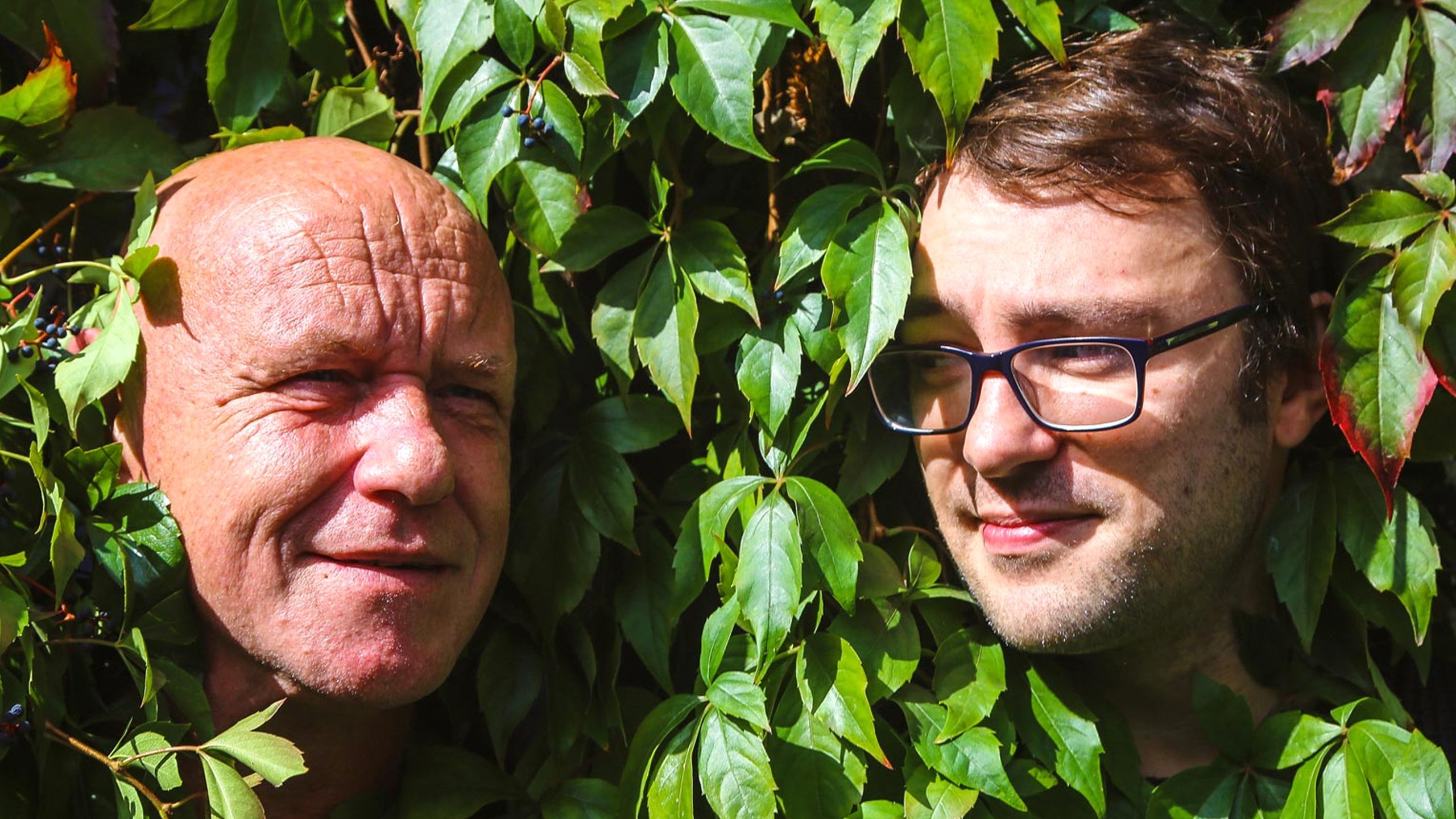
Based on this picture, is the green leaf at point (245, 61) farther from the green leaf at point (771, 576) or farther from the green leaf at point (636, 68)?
the green leaf at point (771, 576)

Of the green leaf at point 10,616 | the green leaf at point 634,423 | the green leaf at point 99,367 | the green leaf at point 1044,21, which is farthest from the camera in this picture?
the green leaf at point 634,423

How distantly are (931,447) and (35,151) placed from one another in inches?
50.7

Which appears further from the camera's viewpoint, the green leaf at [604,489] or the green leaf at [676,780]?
the green leaf at [604,489]

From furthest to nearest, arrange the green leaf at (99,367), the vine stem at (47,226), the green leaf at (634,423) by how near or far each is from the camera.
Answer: the green leaf at (634,423)
the vine stem at (47,226)
the green leaf at (99,367)

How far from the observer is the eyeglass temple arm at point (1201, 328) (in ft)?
5.67


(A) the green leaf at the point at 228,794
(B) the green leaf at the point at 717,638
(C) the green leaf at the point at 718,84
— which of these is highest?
(C) the green leaf at the point at 718,84

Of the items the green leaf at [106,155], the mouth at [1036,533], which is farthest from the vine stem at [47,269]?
the mouth at [1036,533]

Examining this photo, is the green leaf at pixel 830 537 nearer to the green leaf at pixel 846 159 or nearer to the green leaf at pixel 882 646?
the green leaf at pixel 882 646

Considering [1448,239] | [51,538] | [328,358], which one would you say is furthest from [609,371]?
[1448,239]

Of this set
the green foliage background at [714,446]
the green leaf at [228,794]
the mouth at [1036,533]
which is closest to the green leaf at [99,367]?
the green foliage background at [714,446]

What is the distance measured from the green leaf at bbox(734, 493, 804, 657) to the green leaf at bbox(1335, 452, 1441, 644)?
0.75 meters

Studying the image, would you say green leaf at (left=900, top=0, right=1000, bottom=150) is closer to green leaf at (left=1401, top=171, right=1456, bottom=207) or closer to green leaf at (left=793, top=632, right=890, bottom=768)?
green leaf at (left=1401, top=171, right=1456, bottom=207)

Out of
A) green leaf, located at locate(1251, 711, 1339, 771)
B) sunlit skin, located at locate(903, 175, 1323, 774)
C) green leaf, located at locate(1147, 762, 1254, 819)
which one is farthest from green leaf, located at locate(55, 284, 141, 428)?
green leaf, located at locate(1251, 711, 1339, 771)

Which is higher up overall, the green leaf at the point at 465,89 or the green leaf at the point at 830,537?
the green leaf at the point at 465,89
